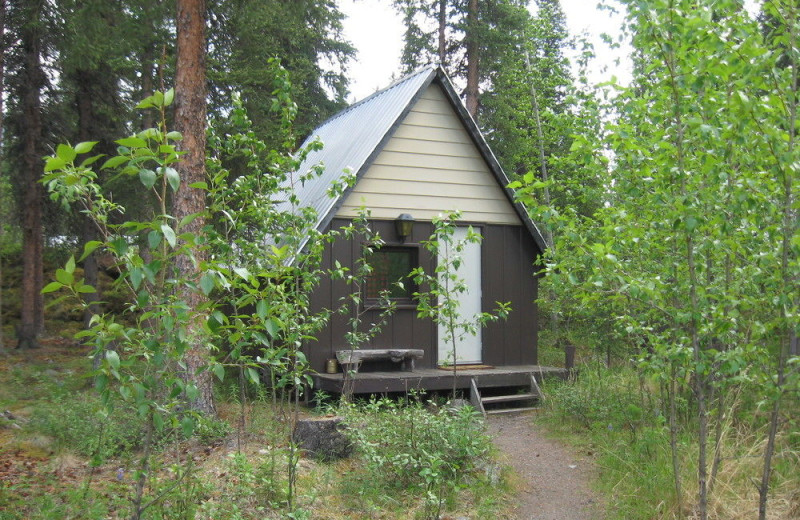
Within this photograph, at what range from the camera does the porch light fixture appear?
1016 centimetres

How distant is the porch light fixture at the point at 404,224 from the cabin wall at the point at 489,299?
150 mm

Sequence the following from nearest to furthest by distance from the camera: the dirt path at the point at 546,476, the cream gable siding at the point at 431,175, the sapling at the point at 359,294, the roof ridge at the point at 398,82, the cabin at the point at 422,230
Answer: the dirt path at the point at 546,476 → the sapling at the point at 359,294 → the cabin at the point at 422,230 → the cream gable siding at the point at 431,175 → the roof ridge at the point at 398,82

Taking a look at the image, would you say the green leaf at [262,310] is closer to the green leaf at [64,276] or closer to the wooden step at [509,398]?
the green leaf at [64,276]

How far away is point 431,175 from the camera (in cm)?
1066

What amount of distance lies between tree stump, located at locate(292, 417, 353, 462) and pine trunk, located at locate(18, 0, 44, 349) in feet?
35.4

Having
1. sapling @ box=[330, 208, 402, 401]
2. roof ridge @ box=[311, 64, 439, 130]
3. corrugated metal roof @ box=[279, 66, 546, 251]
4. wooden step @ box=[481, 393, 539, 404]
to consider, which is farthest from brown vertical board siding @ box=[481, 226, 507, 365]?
roof ridge @ box=[311, 64, 439, 130]

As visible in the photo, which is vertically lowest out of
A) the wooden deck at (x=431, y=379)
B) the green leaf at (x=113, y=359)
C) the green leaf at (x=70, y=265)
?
the wooden deck at (x=431, y=379)

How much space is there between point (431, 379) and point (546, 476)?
323cm

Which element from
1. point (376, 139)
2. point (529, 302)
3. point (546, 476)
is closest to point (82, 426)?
point (546, 476)

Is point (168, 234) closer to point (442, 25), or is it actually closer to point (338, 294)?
point (338, 294)

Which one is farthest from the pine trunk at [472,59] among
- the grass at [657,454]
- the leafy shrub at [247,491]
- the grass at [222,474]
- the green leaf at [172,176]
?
the green leaf at [172,176]

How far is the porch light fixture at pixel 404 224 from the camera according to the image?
1016cm

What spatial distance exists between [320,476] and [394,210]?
523cm

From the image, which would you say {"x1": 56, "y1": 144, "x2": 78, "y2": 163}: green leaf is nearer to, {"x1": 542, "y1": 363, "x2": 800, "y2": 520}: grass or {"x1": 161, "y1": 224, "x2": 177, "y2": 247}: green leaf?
{"x1": 161, "y1": 224, "x2": 177, "y2": 247}: green leaf
